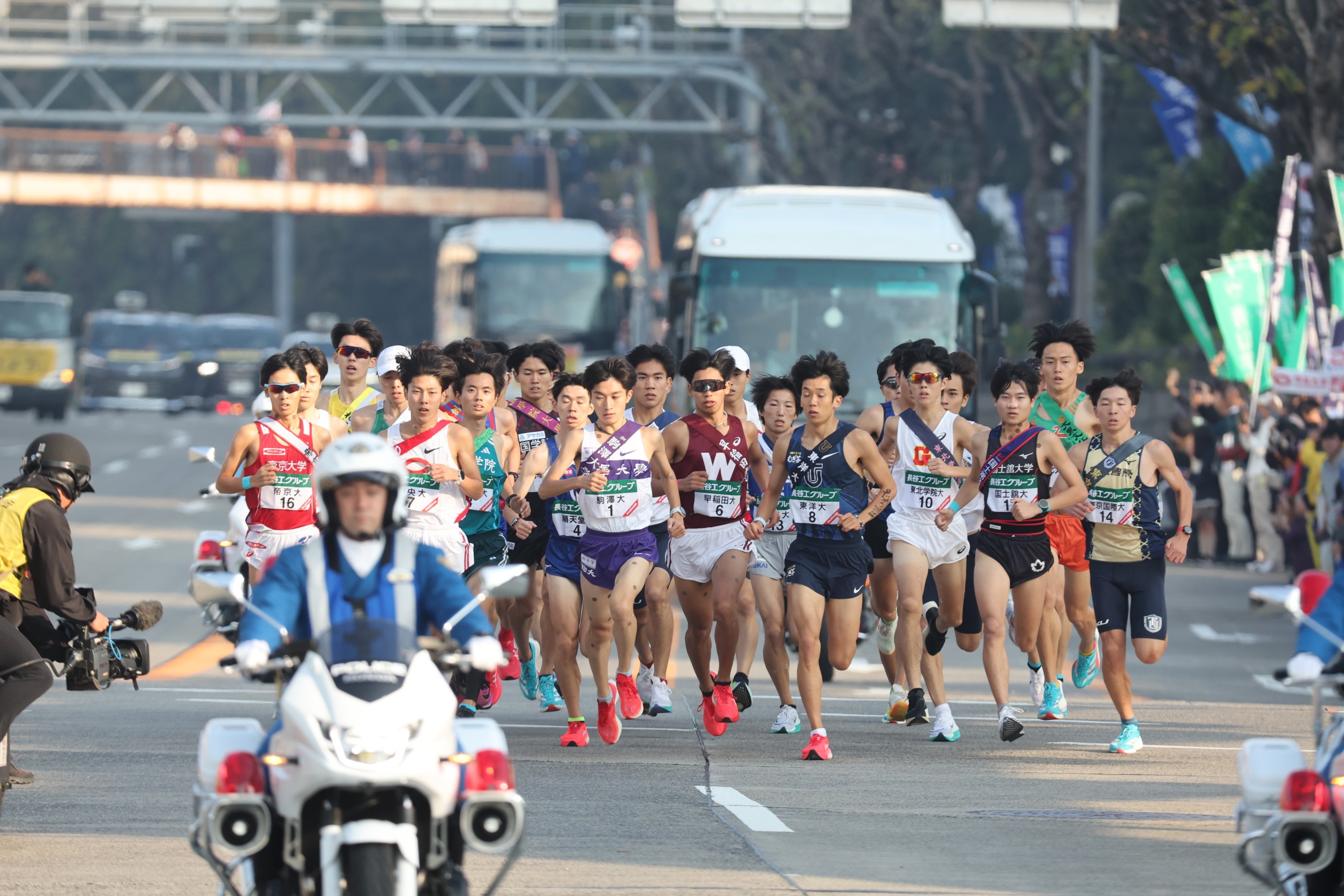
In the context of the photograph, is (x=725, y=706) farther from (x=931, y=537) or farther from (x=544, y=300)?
(x=544, y=300)

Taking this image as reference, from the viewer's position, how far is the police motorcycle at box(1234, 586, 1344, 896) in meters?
6.14

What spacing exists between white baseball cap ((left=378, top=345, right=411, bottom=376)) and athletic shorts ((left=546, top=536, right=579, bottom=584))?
5.17ft

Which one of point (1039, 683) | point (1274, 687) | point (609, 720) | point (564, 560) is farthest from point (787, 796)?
point (1274, 687)

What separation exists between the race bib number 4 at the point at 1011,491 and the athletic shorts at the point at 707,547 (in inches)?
50.6

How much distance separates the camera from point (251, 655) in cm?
600

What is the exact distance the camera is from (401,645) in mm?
5977

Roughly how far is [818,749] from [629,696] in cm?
130

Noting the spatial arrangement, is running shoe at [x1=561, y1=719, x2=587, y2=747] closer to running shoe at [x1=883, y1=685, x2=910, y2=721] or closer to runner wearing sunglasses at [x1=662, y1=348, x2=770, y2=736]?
runner wearing sunglasses at [x1=662, y1=348, x2=770, y2=736]

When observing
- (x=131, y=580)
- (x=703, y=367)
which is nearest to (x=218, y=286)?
(x=131, y=580)

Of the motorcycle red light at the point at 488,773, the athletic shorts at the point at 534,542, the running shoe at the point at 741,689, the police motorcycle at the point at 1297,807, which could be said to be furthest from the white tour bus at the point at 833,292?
the motorcycle red light at the point at 488,773

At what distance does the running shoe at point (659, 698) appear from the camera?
12281 millimetres

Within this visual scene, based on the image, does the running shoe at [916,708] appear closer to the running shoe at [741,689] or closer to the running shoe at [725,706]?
the running shoe at [741,689]

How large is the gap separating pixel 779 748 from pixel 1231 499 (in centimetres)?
1284

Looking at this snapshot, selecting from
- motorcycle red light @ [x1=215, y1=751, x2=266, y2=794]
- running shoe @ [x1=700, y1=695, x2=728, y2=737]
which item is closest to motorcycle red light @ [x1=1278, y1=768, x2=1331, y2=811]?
motorcycle red light @ [x1=215, y1=751, x2=266, y2=794]
